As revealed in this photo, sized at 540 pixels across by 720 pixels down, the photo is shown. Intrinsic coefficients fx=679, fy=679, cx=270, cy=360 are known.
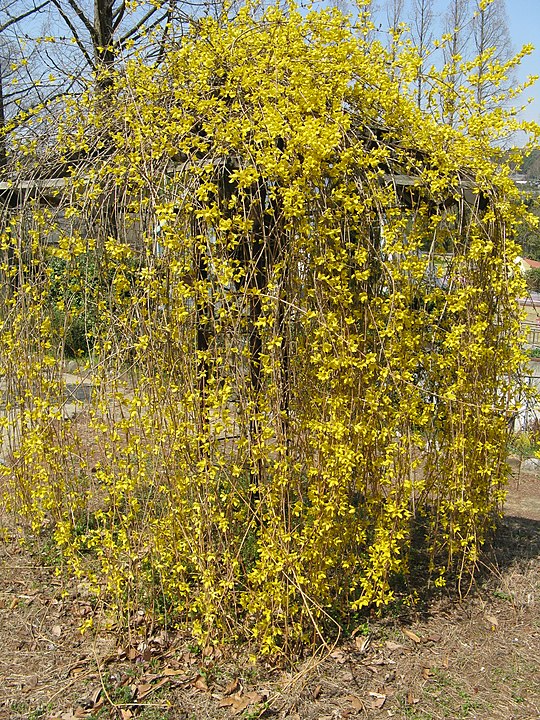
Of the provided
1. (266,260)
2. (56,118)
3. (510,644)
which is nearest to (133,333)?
(266,260)

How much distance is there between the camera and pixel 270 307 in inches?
109

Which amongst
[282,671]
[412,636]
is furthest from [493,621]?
[282,671]

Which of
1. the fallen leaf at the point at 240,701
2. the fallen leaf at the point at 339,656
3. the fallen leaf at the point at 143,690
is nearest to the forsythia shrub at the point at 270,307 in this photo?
the fallen leaf at the point at 339,656

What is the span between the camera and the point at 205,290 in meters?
2.71

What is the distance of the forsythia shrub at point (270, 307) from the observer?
2779 millimetres

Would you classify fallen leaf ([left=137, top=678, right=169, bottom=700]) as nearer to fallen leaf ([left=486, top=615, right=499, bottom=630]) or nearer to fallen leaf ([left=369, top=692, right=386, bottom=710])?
fallen leaf ([left=369, top=692, right=386, bottom=710])

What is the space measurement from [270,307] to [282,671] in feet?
5.32

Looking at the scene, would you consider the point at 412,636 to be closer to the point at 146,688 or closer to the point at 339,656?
the point at 339,656

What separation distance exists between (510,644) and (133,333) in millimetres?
2406

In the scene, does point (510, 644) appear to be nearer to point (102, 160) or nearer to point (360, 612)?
point (360, 612)

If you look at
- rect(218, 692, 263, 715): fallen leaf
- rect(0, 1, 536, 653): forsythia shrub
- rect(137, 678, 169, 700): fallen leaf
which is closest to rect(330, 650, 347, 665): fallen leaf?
rect(0, 1, 536, 653): forsythia shrub

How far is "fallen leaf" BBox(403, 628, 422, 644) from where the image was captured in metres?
3.32

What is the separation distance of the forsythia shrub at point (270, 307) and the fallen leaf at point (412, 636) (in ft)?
0.66

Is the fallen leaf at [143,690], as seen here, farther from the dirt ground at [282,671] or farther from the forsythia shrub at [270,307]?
the forsythia shrub at [270,307]
